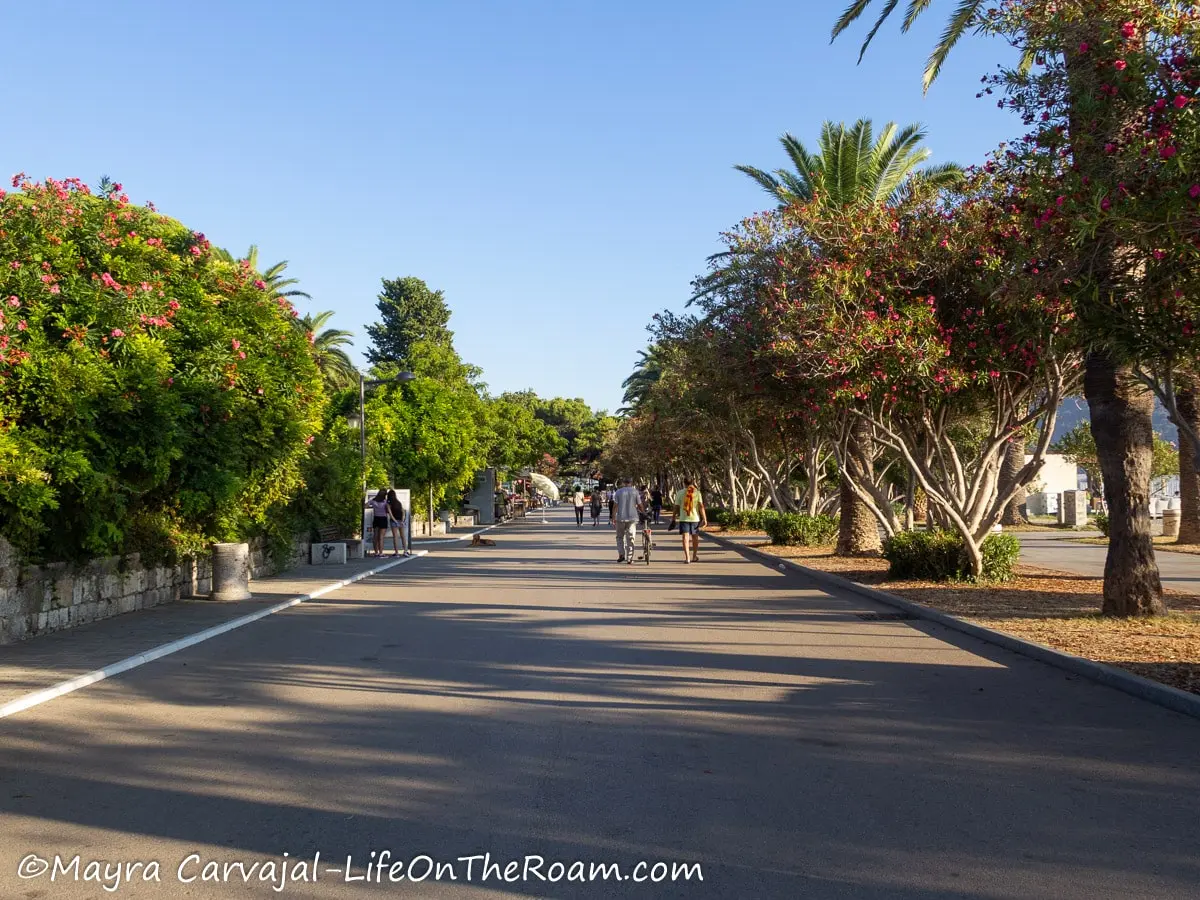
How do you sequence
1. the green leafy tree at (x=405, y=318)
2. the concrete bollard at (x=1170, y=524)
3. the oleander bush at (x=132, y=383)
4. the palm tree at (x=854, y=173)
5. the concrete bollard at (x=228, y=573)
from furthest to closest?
the green leafy tree at (x=405, y=318)
the concrete bollard at (x=1170, y=524)
the palm tree at (x=854, y=173)
the concrete bollard at (x=228, y=573)
the oleander bush at (x=132, y=383)

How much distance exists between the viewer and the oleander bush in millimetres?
12242

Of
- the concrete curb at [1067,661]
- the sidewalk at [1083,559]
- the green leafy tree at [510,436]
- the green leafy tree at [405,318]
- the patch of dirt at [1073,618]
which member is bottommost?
the concrete curb at [1067,661]

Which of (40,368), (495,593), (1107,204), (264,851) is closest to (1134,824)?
(264,851)

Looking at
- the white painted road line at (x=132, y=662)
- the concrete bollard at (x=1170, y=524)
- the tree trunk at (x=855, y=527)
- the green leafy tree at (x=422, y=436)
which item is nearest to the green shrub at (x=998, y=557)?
the tree trunk at (x=855, y=527)

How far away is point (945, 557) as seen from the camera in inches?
709

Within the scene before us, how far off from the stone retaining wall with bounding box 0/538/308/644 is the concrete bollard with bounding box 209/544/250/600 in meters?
0.59

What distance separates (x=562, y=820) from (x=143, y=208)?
43.2 ft

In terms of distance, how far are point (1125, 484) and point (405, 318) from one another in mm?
83962

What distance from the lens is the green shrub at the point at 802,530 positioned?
30562 mm

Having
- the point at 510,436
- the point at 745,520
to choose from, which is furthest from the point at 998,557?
the point at 510,436

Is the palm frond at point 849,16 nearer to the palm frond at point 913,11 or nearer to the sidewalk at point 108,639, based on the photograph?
the palm frond at point 913,11

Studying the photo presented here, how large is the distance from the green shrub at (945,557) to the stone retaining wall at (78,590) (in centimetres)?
1120

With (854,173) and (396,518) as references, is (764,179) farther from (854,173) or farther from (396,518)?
(396,518)

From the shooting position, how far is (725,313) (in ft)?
74.3
